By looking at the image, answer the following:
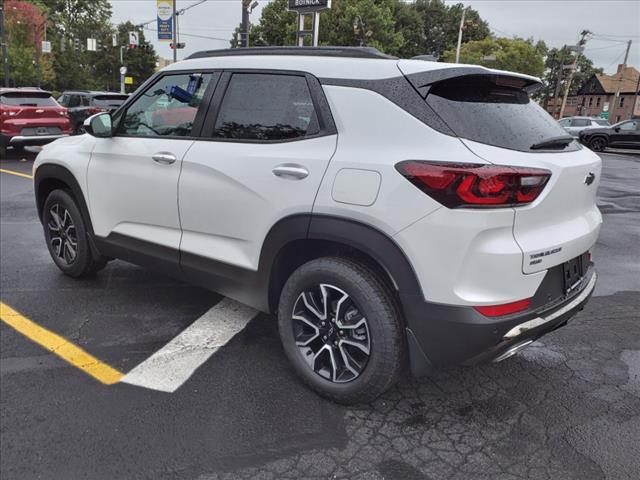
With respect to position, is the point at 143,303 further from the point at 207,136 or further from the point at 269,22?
the point at 269,22

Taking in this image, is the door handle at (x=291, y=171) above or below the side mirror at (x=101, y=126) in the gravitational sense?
below

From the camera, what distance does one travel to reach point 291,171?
2.75 meters

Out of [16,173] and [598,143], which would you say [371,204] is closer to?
[16,173]

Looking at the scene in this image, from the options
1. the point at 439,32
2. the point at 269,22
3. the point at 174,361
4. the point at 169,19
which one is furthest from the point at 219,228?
the point at 439,32

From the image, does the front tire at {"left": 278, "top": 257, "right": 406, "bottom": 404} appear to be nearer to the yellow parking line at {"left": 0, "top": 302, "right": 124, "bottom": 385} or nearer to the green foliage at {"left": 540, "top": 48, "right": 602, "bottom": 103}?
the yellow parking line at {"left": 0, "top": 302, "right": 124, "bottom": 385}

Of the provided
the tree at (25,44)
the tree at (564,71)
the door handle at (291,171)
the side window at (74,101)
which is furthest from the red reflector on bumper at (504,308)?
the tree at (564,71)

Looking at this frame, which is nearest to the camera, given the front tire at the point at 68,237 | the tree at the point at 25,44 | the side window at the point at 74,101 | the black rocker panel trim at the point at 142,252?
the black rocker panel trim at the point at 142,252

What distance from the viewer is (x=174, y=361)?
330cm

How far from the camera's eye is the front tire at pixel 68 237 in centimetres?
434

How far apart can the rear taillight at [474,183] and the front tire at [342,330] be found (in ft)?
1.81

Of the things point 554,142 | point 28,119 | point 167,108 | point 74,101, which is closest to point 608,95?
point 74,101

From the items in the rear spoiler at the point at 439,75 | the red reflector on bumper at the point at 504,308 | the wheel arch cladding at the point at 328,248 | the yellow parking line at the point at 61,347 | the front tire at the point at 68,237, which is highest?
the rear spoiler at the point at 439,75

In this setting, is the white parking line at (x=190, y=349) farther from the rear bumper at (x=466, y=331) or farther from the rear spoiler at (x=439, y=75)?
the rear spoiler at (x=439, y=75)

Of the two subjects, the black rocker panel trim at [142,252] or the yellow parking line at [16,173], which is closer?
the black rocker panel trim at [142,252]
